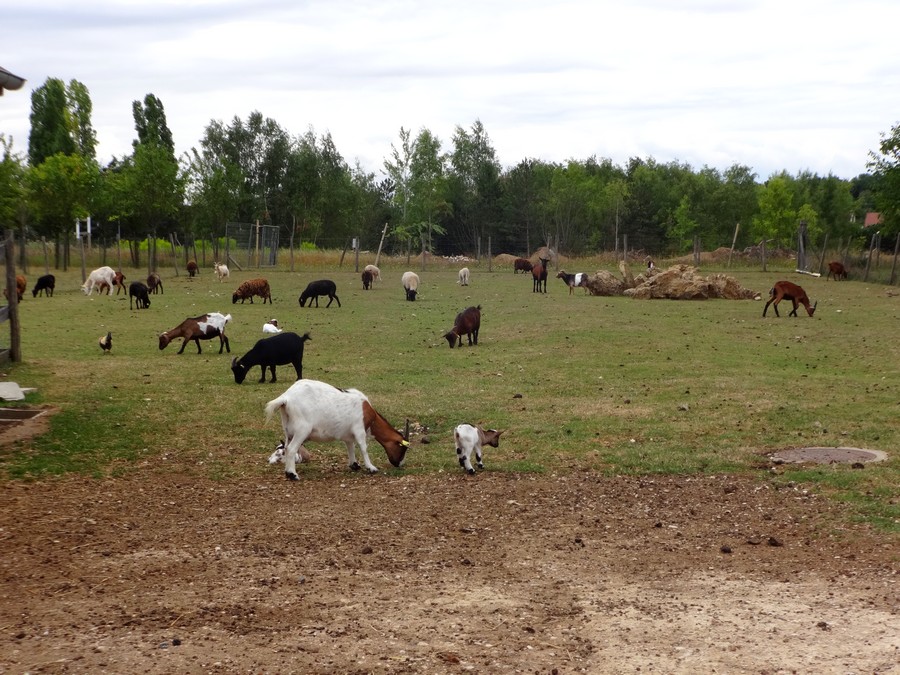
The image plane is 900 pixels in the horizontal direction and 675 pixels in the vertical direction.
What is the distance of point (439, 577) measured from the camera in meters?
6.31

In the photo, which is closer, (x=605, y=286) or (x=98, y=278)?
(x=98, y=278)

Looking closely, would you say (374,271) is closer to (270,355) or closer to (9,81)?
(270,355)

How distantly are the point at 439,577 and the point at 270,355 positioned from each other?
8539mm

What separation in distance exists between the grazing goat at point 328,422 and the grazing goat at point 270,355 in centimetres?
509

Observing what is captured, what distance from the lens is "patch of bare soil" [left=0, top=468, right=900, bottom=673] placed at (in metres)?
5.02

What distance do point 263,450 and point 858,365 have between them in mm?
11101

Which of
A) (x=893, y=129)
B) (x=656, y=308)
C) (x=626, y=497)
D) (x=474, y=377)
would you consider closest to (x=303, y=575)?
(x=626, y=497)

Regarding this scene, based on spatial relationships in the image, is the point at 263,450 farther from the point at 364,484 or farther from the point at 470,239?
the point at 470,239

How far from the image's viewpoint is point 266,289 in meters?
31.1

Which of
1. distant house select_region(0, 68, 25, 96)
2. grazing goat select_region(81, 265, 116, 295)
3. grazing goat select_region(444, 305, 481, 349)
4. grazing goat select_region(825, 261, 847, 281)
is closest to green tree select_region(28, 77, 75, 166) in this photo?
grazing goat select_region(81, 265, 116, 295)

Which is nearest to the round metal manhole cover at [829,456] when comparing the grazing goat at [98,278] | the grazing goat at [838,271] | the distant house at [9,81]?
the distant house at [9,81]

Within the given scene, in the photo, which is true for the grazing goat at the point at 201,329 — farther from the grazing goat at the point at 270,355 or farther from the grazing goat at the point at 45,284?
the grazing goat at the point at 45,284

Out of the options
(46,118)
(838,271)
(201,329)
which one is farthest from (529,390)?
(46,118)

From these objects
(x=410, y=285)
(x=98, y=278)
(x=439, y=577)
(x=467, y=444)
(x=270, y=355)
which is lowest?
(x=439, y=577)
